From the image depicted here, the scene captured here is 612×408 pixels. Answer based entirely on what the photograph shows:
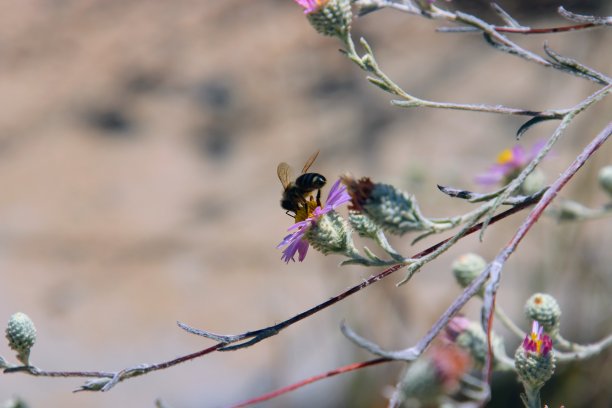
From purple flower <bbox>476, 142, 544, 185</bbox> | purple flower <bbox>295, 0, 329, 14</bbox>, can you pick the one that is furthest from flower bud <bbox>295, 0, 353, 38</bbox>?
purple flower <bbox>476, 142, 544, 185</bbox>

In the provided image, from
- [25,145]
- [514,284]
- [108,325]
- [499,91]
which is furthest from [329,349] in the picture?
[25,145]

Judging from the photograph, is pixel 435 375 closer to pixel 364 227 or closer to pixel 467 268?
pixel 364 227

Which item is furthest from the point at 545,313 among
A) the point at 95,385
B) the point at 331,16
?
the point at 95,385

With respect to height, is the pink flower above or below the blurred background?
below

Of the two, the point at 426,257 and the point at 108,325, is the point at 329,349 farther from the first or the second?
the point at 426,257

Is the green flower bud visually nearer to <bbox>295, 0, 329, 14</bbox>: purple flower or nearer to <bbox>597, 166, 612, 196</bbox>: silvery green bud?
<bbox>295, 0, 329, 14</bbox>: purple flower

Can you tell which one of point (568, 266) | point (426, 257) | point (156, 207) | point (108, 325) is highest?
point (156, 207)
